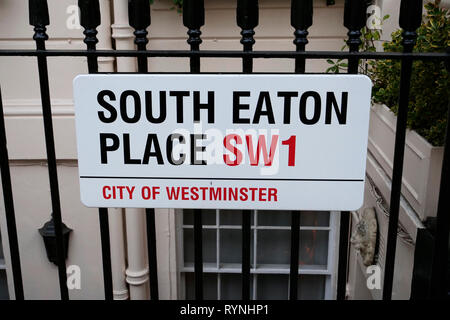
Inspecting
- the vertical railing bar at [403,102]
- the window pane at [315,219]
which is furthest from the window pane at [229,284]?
the vertical railing bar at [403,102]

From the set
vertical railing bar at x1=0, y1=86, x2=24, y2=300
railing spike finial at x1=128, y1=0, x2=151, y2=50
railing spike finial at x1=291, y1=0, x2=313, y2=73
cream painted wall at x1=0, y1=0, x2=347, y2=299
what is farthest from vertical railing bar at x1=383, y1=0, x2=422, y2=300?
cream painted wall at x1=0, y1=0, x2=347, y2=299

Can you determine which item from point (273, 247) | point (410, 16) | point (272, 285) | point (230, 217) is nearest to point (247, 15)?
point (410, 16)

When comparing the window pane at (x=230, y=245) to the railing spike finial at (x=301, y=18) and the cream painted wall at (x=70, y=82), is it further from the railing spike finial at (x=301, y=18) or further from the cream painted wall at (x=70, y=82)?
the railing spike finial at (x=301, y=18)

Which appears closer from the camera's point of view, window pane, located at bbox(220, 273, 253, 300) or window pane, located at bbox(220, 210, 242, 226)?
window pane, located at bbox(220, 210, 242, 226)

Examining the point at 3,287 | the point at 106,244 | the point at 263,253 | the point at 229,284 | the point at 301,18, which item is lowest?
the point at 3,287

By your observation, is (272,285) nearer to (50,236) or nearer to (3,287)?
(50,236)

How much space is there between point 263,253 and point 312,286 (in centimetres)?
73

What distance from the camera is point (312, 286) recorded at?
5.80 metres

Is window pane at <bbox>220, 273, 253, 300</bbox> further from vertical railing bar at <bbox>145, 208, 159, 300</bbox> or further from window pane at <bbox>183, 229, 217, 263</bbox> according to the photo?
vertical railing bar at <bbox>145, 208, 159, 300</bbox>

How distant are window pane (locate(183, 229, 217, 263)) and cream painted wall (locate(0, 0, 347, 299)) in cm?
19

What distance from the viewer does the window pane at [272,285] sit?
19.1 feet

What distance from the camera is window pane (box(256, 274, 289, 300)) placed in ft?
19.1

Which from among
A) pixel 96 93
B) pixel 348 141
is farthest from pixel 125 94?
pixel 348 141
